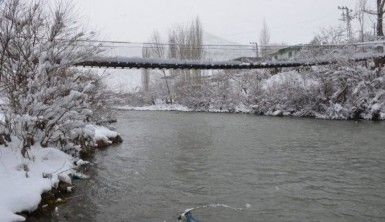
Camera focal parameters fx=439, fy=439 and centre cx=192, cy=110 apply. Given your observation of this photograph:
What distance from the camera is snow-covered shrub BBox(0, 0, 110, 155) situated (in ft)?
22.9

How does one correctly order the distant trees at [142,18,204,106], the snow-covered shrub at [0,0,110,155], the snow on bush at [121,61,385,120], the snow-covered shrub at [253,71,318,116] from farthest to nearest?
1. the distant trees at [142,18,204,106]
2. the snow-covered shrub at [253,71,318,116]
3. the snow on bush at [121,61,385,120]
4. the snow-covered shrub at [0,0,110,155]

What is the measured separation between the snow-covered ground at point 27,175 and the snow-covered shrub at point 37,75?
0.89ft

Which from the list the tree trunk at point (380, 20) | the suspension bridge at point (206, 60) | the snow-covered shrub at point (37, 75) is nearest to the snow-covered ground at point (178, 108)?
the suspension bridge at point (206, 60)

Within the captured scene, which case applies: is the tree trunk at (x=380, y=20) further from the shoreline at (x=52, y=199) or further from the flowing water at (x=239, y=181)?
the shoreline at (x=52, y=199)

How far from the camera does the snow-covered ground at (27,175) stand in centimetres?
547

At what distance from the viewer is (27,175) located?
20.5 feet

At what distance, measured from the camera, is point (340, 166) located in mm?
8961

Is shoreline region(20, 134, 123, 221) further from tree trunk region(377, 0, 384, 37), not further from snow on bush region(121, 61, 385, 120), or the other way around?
tree trunk region(377, 0, 384, 37)

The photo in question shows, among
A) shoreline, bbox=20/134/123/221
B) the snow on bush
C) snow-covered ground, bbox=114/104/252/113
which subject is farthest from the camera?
snow-covered ground, bbox=114/104/252/113

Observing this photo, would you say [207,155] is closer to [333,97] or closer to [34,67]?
[34,67]

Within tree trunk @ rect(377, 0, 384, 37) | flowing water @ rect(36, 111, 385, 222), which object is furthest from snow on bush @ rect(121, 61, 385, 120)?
flowing water @ rect(36, 111, 385, 222)

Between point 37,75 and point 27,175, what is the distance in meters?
1.70

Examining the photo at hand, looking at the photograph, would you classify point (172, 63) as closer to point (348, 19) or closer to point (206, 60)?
point (206, 60)

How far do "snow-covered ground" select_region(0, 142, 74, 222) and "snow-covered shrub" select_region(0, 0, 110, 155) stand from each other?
27 cm
